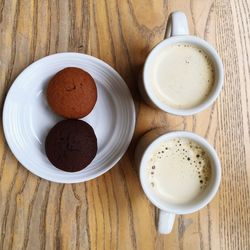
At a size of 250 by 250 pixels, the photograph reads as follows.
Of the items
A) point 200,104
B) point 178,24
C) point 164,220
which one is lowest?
point 164,220

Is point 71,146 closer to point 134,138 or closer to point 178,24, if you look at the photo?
point 134,138

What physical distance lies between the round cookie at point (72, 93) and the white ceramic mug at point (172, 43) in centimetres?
10

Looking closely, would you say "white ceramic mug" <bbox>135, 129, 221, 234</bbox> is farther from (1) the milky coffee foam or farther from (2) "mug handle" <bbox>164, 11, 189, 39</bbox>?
(2) "mug handle" <bbox>164, 11, 189, 39</bbox>

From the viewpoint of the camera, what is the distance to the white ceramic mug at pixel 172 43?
67 cm

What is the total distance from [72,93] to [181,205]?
0.27 metres

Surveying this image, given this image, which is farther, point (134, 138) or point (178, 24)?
point (134, 138)

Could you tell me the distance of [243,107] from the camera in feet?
2.65

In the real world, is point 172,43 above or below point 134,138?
above

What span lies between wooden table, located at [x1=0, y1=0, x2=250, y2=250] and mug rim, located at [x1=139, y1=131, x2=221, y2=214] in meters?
0.11

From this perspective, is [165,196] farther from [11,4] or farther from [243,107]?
[11,4]

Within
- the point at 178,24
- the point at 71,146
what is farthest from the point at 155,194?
the point at 178,24

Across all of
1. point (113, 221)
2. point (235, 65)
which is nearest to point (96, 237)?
point (113, 221)

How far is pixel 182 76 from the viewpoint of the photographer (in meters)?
0.69

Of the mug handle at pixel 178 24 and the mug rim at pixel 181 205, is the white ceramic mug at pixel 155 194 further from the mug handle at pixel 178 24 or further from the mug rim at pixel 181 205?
the mug handle at pixel 178 24
